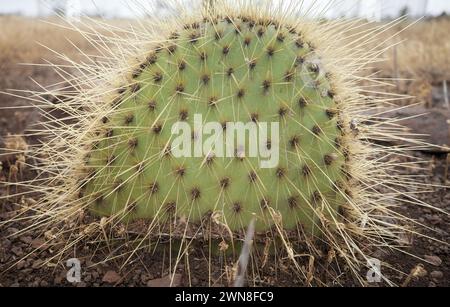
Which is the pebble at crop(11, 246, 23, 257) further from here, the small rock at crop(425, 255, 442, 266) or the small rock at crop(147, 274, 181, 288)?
the small rock at crop(425, 255, 442, 266)

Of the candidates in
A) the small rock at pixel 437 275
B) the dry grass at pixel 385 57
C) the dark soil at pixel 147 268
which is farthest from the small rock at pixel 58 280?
the dry grass at pixel 385 57

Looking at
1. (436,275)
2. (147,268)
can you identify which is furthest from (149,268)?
(436,275)

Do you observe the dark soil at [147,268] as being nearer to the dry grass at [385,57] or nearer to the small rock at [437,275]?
the small rock at [437,275]

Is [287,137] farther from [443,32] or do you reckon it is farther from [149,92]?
[443,32]

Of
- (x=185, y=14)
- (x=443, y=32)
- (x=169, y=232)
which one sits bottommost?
(x=169, y=232)

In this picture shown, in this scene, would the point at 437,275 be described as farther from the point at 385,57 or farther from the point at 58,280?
the point at 385,57

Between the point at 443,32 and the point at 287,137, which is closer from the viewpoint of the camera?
the point at 287,137

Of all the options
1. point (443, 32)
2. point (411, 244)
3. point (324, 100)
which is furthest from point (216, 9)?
point (443, 32)
